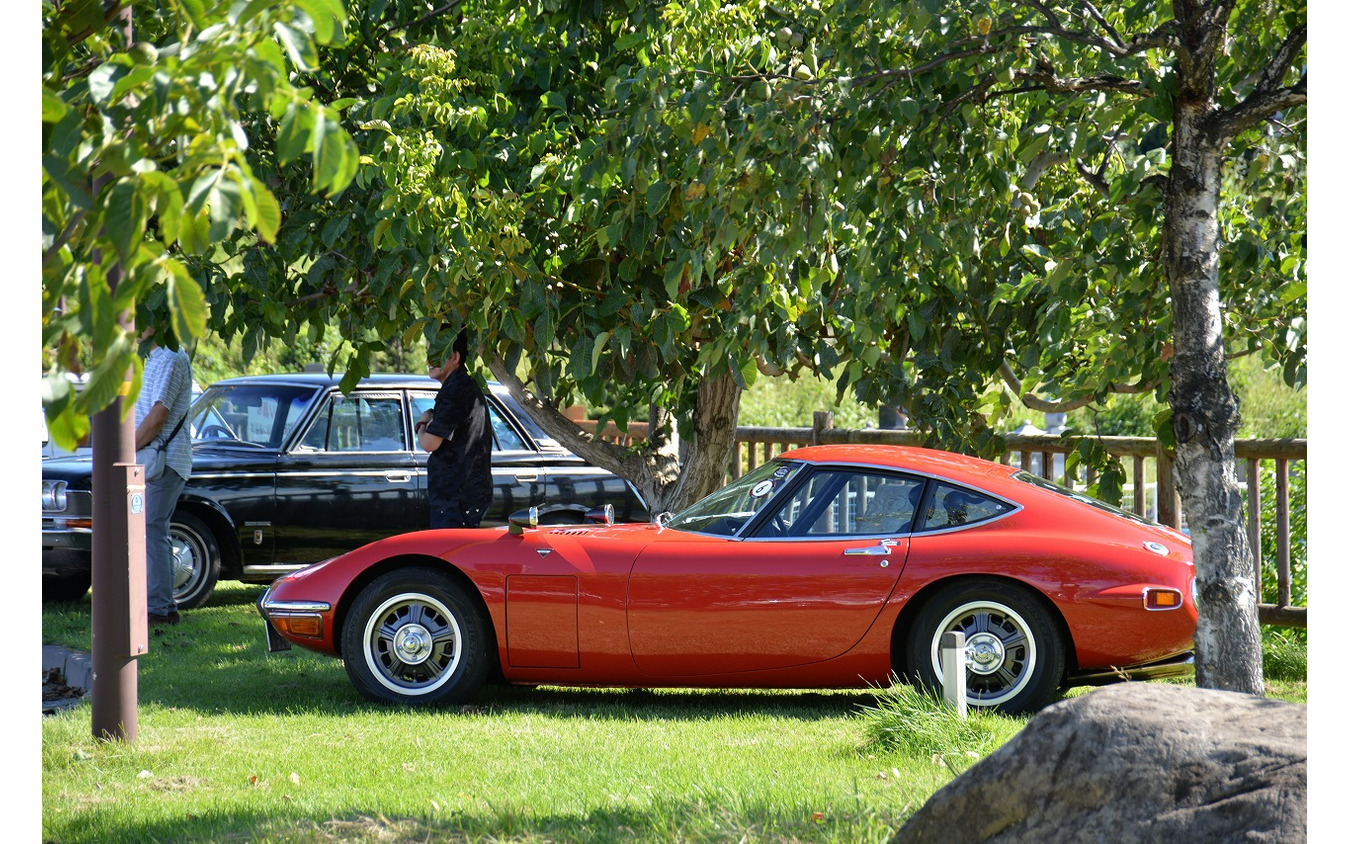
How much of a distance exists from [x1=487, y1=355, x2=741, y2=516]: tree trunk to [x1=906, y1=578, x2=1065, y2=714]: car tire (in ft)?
10.4

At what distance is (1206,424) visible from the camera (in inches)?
176

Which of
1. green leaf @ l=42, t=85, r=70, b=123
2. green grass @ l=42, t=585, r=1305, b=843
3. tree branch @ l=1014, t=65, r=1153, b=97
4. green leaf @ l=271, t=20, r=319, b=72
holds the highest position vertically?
tree branch @ l=1014, t=65, r=1153, b=97

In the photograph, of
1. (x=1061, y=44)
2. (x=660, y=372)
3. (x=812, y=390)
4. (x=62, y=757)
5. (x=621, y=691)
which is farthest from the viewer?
(x=812, y=390)

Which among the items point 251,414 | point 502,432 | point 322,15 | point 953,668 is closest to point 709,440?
point 502,432

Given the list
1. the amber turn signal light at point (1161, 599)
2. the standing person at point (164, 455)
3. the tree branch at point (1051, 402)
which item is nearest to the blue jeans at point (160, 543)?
the standing person at point (164, 455)

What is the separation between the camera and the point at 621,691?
6.74 m

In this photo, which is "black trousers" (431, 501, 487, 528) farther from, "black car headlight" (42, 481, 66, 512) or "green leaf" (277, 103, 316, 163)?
"green leaf" (277, 103, 316, 163)

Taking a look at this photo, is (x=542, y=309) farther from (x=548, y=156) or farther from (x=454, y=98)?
(x=454, y=98)

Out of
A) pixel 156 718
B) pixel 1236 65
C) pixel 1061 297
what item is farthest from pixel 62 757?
pixel 1236 65

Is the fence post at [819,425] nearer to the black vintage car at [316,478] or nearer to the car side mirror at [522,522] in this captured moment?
the black vintage car at [316,478]

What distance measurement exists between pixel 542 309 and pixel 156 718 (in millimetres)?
2865

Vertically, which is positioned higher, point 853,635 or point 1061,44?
point 1061,44

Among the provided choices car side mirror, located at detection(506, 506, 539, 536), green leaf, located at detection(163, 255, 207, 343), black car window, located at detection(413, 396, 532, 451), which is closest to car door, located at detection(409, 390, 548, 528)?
black car window, located at detection(413, 396, 532, 451)

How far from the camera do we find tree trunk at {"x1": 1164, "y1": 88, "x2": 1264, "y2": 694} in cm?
445
